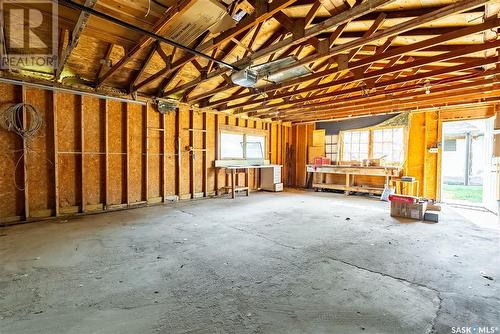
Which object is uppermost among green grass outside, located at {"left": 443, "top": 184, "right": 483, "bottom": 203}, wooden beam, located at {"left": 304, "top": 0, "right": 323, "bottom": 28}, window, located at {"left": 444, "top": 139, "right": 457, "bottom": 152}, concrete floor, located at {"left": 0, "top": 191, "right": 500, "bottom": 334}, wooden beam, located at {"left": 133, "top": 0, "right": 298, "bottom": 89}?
wooden beam, located at {"left": 304, "top": 0, "right": 323, "bottom": 28}

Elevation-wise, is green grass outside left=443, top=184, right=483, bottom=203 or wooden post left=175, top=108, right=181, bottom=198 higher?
wooden post left=175, top=108, right=181, bottom=198

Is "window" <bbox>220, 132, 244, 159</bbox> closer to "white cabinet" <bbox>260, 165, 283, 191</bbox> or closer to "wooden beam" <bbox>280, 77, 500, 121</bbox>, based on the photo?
"white cabinet" <bbox>260, 165, 283, 191</bbox>

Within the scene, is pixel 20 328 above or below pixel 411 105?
below

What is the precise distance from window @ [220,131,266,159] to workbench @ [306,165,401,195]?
6.32 feet

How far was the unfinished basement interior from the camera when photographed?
6.07 ft

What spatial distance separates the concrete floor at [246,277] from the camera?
164cm

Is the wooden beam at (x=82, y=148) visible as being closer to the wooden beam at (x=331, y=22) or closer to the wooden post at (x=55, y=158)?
the wooden post at (x=55, y=158)

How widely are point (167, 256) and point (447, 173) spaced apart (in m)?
15.5

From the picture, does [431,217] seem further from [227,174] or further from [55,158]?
[55,158]

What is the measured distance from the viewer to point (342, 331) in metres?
1.54

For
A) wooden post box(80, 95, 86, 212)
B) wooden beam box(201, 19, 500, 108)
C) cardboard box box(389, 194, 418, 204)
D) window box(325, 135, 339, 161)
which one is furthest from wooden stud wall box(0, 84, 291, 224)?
cardboard box box(389, 194, 418, 204)

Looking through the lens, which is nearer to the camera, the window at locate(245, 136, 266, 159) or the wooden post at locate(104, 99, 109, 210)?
the wooden post at locate(104, 99, 109, 210)

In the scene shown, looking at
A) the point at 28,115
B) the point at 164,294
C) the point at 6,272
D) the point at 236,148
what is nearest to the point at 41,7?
the point at 28,115

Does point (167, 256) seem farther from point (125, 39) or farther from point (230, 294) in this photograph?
point (125, 39)
